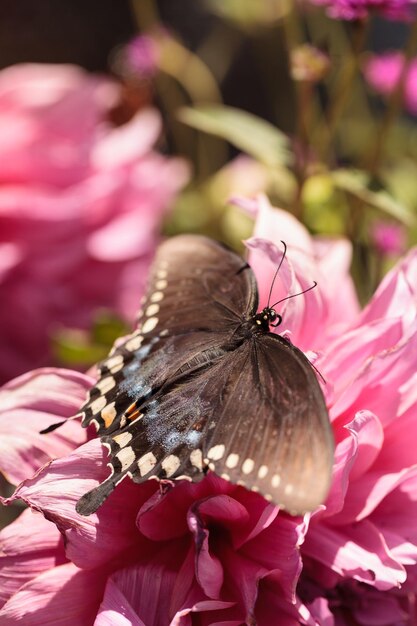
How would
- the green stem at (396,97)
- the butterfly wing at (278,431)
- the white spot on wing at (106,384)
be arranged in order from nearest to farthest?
the butterfly wing at (278,431), the white spot on wing at (106,384), the green stem at (396,97)

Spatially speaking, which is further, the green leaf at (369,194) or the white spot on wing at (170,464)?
the green leaf at (369,194)

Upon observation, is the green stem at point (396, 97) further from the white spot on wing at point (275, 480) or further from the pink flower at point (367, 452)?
the white spot on wing at point (275, 480)

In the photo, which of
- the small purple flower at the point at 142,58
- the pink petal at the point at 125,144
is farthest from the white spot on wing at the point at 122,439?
the small purple flower at the point at 142,58

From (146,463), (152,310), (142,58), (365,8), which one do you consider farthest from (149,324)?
(142,58)

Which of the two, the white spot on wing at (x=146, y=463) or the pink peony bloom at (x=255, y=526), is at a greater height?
the white spot on wing at (x=146, y=463)

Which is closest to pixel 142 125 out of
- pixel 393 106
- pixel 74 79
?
pixel 74 79

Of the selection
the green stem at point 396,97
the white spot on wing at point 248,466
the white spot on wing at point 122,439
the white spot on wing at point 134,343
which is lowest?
the white spot on wing at point 134,343

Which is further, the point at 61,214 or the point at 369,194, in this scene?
the point at 61,214

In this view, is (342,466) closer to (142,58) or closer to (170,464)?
(170,464)
